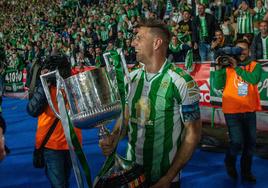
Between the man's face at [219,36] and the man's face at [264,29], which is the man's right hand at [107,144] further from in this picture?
the man's face at [219,36]

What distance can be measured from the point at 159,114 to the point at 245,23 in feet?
26.3

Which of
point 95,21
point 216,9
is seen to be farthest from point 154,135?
point 95,21

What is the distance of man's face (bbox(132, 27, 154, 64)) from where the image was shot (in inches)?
87.9

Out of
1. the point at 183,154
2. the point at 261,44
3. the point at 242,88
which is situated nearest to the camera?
the point at 183,154

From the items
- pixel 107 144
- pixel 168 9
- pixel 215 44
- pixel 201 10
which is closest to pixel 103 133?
pixel 107 144

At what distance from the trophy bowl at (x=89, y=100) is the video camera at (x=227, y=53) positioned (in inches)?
118

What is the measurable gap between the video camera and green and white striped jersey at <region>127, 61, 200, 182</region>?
2.34m

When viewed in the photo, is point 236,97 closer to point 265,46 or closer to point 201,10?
point 265,46

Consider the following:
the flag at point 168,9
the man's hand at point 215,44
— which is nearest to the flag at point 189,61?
the man's hand at point 215,44

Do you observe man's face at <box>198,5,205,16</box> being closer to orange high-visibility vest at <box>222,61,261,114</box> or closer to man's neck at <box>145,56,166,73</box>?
orange high-visibility vest at <box>222,61,261,114</box>

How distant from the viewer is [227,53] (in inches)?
177

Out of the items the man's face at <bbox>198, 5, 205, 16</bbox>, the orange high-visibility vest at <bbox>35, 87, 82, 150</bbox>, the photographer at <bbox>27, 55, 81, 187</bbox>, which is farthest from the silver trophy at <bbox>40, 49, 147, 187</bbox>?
the man's face at <bbox>198, 5, 205, 16</bbox>

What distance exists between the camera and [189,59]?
902 cm

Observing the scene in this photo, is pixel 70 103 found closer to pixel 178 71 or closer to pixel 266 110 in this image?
pixel 178 71
